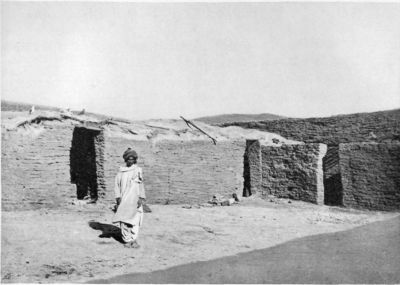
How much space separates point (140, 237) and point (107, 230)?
603 mm

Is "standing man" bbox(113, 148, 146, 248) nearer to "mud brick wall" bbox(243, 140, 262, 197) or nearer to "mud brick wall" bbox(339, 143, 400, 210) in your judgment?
"mud brick wall" bbox(243, 140, 262, 197)

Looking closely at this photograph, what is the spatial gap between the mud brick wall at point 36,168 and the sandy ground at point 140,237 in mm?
342

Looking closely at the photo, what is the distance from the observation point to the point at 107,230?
7.68 metres

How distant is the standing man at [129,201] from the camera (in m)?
7.01

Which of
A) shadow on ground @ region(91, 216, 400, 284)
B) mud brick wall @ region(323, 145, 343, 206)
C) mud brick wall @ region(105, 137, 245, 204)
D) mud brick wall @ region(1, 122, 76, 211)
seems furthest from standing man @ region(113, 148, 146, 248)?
mud brick wall @ region(323, 145, 343, 206)

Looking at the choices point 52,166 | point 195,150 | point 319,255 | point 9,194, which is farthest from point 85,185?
point 319,255

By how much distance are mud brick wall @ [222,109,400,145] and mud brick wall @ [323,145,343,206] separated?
11.5ft

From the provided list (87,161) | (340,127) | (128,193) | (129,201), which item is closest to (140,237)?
(129,201)

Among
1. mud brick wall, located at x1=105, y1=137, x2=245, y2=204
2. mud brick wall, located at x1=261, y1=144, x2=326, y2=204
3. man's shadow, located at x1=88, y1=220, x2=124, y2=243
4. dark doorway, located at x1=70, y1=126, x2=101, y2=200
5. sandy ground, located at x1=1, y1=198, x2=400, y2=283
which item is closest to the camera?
sandy ground, located at x1=1, y1=198, x2=400, y2=283

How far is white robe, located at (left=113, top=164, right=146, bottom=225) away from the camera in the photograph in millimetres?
6992

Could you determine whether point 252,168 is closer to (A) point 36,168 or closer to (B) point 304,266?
(A) point 36,168

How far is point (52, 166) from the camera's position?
926 cm

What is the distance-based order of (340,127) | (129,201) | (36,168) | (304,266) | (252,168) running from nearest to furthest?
(304,266) < (129,201) < (36,168) < (252,168) < (340,127)

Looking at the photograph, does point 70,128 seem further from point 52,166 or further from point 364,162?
point 364,162
